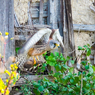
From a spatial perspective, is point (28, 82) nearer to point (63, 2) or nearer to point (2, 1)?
point (2, 1)

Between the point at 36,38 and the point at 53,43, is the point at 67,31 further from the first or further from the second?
the point at 36,38

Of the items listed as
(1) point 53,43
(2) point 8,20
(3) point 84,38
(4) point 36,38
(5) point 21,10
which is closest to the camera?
(4) point 36,38

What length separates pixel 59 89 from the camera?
258 centimetres

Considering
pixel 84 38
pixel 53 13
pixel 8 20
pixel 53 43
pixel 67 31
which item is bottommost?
pixel 84 38

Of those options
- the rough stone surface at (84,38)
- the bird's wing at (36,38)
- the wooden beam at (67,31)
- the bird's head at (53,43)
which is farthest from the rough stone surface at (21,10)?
the rough stone surface at (84,38)

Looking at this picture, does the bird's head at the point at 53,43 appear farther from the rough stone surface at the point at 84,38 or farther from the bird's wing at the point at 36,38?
the rough stone surface at the point at 84,38

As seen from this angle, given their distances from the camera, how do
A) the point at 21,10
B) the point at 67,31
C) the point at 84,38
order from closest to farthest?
the point at 21,10
the point at 67,31
the point at 84,38

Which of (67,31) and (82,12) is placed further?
(82,12)

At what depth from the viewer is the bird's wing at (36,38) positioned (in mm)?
2549

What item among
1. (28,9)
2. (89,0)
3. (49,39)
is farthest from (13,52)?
(89,0)

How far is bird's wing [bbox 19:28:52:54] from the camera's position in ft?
8.36

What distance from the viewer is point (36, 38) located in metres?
2.65

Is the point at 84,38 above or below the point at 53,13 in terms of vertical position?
below

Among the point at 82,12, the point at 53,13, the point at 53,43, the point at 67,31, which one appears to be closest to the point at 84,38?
the point at 82,12
